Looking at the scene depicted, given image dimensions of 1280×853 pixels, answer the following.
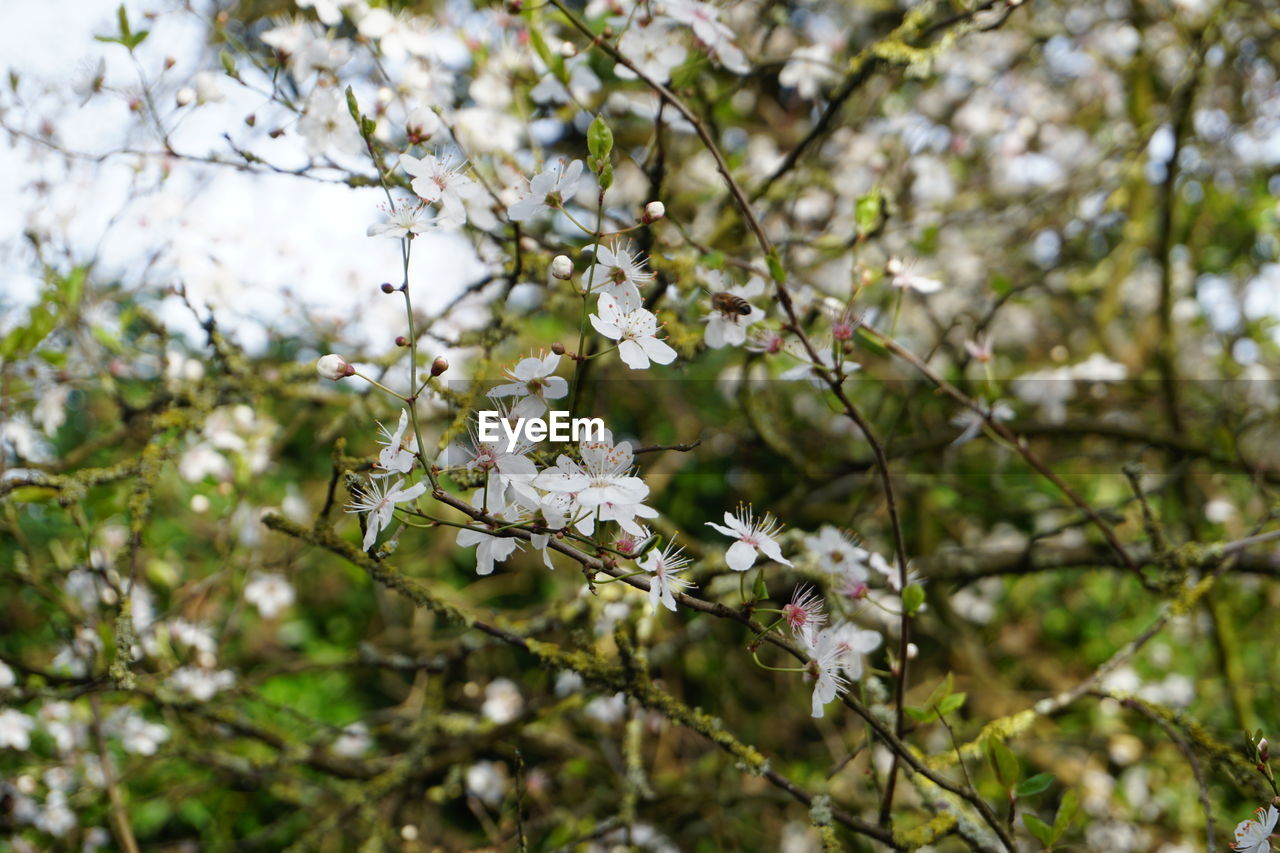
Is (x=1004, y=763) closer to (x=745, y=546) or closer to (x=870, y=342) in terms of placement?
(x=745, y=546)

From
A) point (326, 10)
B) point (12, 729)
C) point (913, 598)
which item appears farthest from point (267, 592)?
point (913, 598)

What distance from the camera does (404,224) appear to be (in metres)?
0.90

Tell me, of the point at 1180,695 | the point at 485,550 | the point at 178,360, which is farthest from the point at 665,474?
the point at 485,550

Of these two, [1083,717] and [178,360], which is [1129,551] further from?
[178,360]

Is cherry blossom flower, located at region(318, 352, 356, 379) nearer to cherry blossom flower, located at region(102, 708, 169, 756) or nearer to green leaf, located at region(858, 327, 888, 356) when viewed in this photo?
green leaf, located at region(858, 327, 888, 356)

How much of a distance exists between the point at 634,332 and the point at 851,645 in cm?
53

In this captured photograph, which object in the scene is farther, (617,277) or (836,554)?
(836,554)

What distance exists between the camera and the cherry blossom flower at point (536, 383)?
34.3 inches

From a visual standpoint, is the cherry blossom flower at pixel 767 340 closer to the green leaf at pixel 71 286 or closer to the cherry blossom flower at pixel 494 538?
the cherry blossom flower at pixel 494 538

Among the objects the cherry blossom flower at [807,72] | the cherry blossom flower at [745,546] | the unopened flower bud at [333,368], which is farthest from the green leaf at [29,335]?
the cherry blossom flower at [807,72]

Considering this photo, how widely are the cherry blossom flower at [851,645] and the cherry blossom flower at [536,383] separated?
461 mm

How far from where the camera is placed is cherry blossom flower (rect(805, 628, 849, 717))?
87 cm

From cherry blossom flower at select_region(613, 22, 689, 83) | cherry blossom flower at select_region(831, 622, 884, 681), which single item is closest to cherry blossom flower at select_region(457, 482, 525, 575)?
cherry blossom flower at select_region(831, 622, 884, 681)

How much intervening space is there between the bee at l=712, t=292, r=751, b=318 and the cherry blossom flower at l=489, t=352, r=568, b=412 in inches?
12.5
